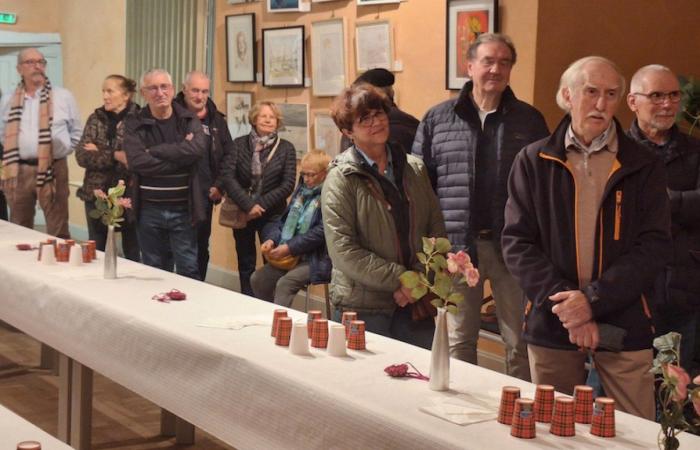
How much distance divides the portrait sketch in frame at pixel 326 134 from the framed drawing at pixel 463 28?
4.07 feet

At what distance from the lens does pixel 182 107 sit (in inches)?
262

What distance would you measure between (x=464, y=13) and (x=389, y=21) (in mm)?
766

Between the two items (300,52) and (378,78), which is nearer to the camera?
(378,78)

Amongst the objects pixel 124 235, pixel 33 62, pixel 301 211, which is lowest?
pixel 124 235

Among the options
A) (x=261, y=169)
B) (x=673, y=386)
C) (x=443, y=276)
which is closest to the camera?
(x=673, y=386)

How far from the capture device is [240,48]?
8336mm

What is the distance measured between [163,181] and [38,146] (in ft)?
6.33

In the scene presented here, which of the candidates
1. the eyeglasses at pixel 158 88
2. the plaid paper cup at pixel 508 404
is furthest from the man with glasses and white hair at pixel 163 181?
the plaid paper cup at pixel 508 404

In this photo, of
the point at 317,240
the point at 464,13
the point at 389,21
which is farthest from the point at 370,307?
the point at 389,21

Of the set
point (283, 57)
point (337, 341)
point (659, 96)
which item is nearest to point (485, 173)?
point (659, 96)

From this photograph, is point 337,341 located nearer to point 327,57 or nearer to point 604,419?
point 604,419

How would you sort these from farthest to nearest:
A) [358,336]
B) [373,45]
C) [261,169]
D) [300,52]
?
1. [300,52]
2. [373,45]
3. [261,169]
4. [358,336]

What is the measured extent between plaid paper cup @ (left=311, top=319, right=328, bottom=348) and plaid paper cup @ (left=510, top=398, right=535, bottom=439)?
3.16 ft

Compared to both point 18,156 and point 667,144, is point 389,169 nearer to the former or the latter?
point 667,144
